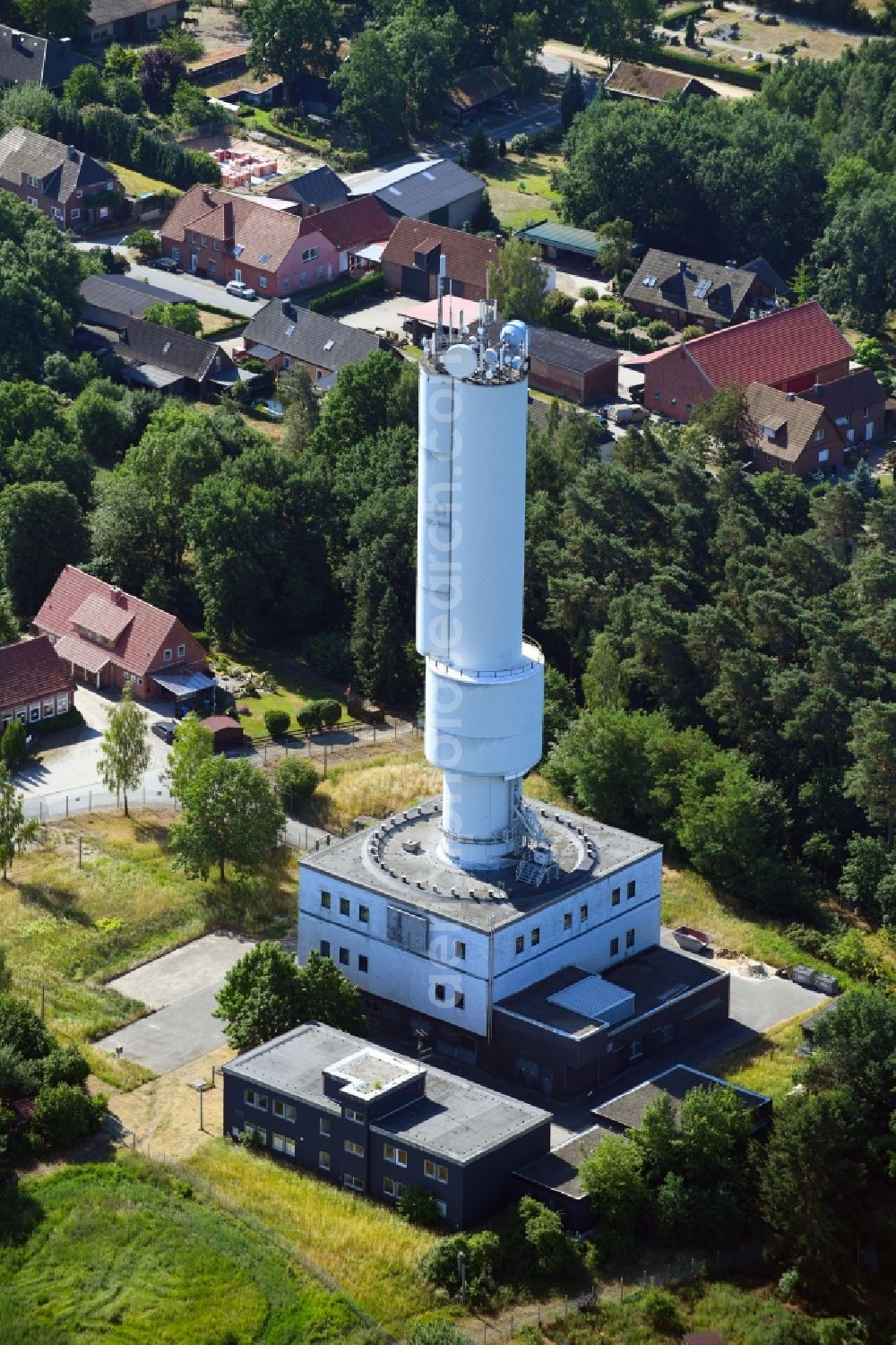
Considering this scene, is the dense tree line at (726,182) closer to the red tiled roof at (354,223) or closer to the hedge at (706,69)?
the red tiled roof at (354,223)

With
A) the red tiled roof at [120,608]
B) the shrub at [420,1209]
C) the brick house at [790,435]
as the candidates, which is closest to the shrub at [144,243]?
the brick house at [790,435]

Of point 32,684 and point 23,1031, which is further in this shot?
point 32,684

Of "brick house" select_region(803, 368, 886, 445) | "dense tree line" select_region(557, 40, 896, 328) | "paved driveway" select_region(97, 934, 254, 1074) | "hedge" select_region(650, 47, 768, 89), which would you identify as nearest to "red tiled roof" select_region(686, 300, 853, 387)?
"brick house" select_region(803, 368, 886, 445)

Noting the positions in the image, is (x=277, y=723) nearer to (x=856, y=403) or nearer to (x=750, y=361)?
(x=750, y=361)

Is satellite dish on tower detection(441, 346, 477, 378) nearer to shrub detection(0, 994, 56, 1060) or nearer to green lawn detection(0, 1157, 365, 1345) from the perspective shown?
shrub detection(0, 994, 56, 1060)

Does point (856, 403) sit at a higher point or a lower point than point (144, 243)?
lower

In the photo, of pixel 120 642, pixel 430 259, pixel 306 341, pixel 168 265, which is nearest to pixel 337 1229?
pixel 120 642

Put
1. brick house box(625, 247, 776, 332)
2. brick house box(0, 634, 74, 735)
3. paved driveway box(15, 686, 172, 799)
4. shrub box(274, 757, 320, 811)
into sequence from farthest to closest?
brick house box(625, 247, 776, 332)
brick house box(0, 634, 74, 735)
paved driveway box(15, 686, 172, 799)
shrub box(274, 757, 320, 811)
